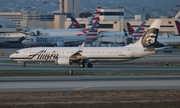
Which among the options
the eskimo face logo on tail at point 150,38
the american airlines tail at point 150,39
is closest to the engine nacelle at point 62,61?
the american airlines tail at point 150,39

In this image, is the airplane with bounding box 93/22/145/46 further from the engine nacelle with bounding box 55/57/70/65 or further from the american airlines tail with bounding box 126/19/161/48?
the engine nacelle with bounding box 55/57/70/65

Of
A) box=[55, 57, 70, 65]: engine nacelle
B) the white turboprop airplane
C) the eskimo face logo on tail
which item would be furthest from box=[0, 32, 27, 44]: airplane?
the eskimo face logo on tail

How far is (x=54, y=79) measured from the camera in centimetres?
4922

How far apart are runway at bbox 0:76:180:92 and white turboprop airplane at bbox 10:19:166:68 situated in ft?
56.2

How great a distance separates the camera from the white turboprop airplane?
68062 millimetres

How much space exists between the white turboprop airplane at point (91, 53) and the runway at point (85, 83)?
674 inches

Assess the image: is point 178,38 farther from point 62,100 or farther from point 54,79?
point 62,100

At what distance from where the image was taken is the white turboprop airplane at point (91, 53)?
223 ft

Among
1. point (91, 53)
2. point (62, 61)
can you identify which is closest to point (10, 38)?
point (91, 53)

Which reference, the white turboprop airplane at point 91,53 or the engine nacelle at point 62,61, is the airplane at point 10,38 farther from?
the engine nacelle at point 62,61

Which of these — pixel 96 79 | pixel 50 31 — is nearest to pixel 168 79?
pixel 96 79

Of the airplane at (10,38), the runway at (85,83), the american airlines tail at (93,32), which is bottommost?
the runway at (85,83)

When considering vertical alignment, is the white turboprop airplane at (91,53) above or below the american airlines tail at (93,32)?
below

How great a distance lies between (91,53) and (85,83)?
23669mm
